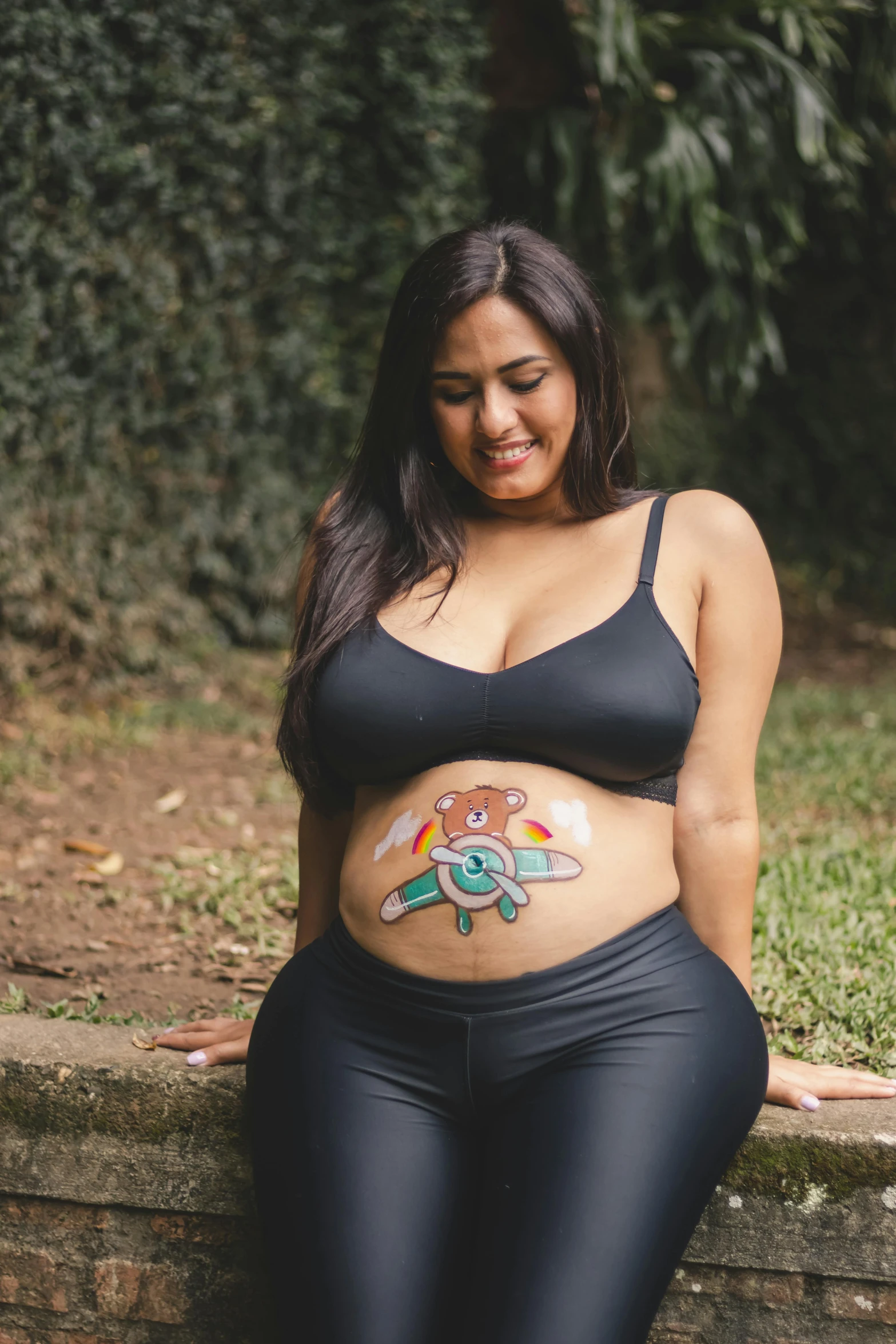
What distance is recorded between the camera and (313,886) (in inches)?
97.5

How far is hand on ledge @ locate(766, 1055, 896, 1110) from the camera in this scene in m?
2.23

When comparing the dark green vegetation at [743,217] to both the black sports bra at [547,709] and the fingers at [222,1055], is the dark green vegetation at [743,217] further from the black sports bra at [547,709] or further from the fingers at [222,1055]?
the fingers at [222,1055]

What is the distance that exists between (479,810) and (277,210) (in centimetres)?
477

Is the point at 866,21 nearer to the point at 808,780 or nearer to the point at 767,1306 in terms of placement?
the point at 808,780

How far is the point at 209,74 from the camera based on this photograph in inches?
220

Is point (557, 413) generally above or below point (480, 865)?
above

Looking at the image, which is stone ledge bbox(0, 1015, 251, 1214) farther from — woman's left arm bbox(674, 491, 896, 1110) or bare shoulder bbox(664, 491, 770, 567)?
bare shoulder bbox(664, 491, 770, 567)

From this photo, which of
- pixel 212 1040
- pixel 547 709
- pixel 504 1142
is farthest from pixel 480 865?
pixel 212 1040

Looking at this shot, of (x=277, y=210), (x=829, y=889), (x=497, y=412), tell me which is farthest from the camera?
(x=277, y=210)

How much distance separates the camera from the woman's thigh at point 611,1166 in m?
1.81

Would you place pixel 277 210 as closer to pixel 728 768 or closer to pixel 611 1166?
pixel 728 768

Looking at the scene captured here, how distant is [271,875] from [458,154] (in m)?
4.32

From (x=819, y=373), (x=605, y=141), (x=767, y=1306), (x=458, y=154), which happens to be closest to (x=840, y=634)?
(x=819, y=373)

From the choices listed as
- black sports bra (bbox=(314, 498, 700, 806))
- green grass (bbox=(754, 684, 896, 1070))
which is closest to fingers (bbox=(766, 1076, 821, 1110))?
green grass (bbox=(754, 684, 896, 1070))
